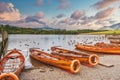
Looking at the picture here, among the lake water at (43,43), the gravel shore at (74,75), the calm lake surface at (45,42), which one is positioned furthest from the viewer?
the calm lake surface at (45,42)

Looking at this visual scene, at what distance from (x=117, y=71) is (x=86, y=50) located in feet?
59.0

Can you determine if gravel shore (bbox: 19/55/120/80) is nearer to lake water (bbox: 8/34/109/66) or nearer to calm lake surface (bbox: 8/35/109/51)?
lake water (bbox: 8/34/109/66)

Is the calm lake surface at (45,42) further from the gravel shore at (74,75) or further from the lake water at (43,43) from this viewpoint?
the gravel shore at (74,75)

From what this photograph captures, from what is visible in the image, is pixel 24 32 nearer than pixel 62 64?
No

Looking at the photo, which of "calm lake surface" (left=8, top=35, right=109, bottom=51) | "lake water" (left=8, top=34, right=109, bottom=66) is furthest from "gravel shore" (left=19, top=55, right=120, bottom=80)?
"calm lake surface" (left=8, top=35, right=109, bottom=51)

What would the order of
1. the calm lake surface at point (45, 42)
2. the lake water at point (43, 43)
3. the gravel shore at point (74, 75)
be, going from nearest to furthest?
1. the gravel shore at point (74, 75)
2. the lake water at point (43, 43)
3. the calm lake surface at point (45, 42)

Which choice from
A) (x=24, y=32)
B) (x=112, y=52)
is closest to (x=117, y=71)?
(x=112, y=52)

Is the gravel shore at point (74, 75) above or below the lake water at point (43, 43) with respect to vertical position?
below

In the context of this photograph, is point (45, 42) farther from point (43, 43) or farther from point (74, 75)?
point (74, 75)

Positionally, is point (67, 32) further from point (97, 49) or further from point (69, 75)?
point (69, 75)

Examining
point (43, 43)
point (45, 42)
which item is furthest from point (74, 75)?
point (45, 42)

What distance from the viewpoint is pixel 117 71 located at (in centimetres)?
1744

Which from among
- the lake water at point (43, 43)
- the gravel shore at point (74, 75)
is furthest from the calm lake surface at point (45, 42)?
the gravel shore at point (74, 75)

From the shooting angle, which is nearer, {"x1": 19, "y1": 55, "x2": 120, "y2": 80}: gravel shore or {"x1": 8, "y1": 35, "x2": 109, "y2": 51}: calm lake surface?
{"x1": 19, "y1": 55, "x2": 120, "y2": 80}: gravel shore
